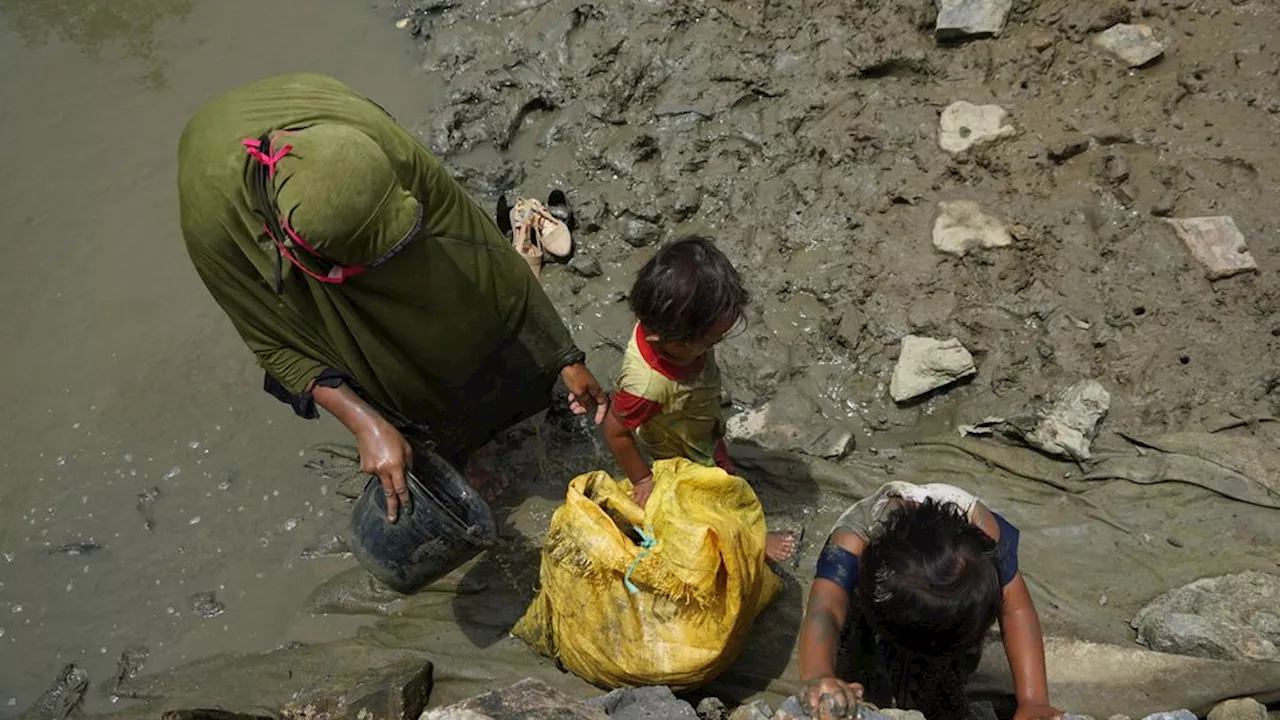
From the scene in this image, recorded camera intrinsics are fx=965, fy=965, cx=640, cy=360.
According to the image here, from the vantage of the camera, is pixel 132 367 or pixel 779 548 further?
pixel 132 367

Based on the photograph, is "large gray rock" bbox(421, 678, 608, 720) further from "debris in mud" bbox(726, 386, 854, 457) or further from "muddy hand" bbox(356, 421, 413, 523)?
"debris in mud" bbox(726, 386, 854, 457)

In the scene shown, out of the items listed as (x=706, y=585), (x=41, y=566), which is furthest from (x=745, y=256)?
(x=41, y=566)

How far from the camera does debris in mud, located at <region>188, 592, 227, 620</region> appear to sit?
3318 millimetres

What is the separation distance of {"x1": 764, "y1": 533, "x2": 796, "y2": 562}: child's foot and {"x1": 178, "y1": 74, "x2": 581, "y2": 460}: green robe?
2.80ft

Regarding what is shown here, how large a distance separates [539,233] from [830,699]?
252cm

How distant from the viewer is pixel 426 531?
2492 millimetres

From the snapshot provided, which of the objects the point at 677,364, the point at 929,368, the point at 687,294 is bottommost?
the point at 929,368

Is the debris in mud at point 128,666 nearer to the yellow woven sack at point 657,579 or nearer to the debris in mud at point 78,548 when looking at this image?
the debris in mud at point 78,548

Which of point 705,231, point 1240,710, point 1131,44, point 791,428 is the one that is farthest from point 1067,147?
point 1240,710

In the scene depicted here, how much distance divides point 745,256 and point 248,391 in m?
2.11

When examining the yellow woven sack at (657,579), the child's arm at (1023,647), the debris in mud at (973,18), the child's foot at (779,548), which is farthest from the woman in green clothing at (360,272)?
the debris in mud at (973,18)

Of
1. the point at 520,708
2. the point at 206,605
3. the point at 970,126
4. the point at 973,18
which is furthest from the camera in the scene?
the point at 973,18

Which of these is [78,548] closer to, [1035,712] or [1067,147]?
[1035,712]

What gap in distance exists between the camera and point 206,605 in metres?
3.34
